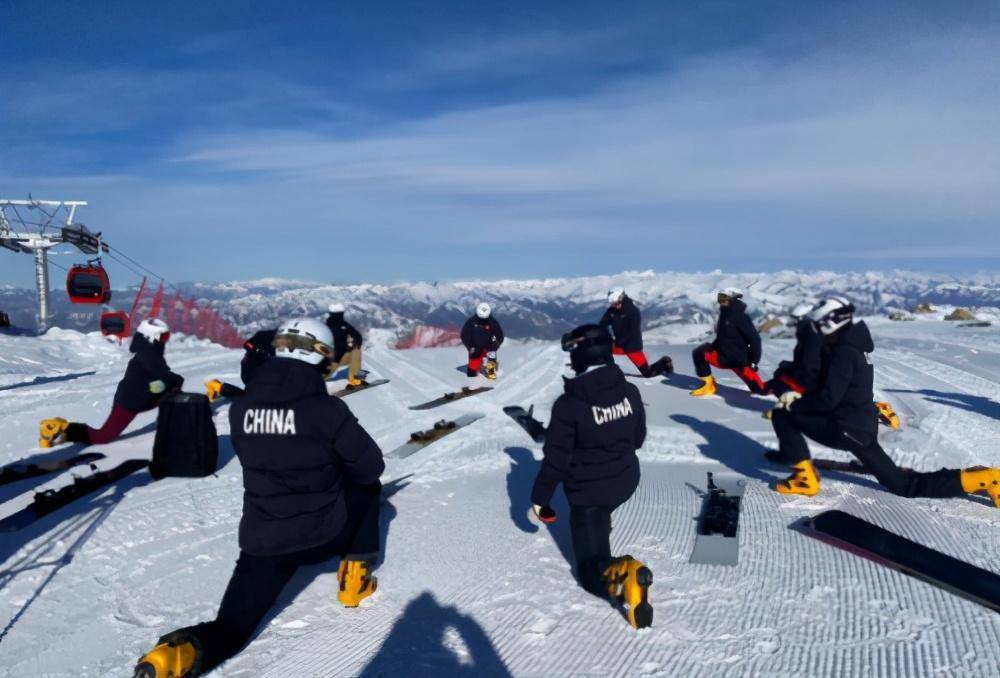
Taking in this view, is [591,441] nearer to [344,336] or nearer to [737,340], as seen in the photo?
[737,340]

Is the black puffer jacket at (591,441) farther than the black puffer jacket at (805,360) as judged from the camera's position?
No

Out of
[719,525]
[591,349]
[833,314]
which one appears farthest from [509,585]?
[833,314]

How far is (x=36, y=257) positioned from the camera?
28.8 m

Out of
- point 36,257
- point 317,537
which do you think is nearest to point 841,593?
point 317,537

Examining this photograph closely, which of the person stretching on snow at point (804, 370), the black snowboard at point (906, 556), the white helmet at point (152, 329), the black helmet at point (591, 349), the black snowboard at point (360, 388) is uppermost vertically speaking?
the black helmet at point (591, 349)

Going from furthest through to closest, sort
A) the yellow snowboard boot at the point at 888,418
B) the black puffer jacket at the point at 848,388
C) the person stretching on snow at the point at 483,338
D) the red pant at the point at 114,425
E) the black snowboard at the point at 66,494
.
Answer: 1. the person stretching on snow at the point at 483,338
2. the yellow snowboard boot at the point at 888,418
3. the red pant at the point at 114,425
4. the black puffer jacket at the point at 848,388
5. the black snowboard at the point at 66,494

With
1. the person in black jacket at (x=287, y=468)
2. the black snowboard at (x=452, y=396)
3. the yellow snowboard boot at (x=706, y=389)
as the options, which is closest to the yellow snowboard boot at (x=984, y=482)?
the person in black jacket at (x=287, y=468)

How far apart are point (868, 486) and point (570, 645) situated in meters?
3.49

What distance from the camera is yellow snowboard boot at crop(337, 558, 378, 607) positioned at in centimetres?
360

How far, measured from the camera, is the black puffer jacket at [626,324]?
37.8 ft

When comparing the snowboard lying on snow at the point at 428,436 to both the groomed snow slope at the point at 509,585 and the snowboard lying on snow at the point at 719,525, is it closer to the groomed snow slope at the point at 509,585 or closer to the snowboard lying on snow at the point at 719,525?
the groomed snow slope at the point at 509,585

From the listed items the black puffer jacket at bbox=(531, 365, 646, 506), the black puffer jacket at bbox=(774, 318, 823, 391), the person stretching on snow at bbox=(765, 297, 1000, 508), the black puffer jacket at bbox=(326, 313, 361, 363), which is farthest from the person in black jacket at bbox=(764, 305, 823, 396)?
the black puffer jacket at bbox=(326, 313, 361, 363)

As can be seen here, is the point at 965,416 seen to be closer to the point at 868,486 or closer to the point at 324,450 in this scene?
the point at 868,486

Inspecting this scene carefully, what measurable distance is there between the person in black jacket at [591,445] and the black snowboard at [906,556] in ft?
4.61
